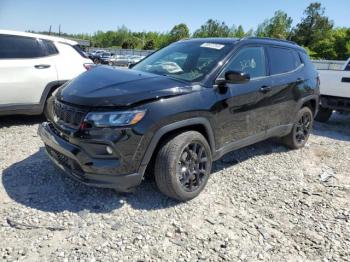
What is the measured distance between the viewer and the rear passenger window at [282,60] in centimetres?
477

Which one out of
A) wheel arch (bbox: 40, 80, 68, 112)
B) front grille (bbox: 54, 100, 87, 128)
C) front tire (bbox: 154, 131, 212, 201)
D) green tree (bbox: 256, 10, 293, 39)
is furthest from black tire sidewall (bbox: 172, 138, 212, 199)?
green tree (bbox: 256, 10, 293, 39)

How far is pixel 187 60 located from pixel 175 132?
1120 millimetres

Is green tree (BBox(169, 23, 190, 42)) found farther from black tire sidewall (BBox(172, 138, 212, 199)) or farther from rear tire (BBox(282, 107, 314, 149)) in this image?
black tire sidewall (BBox(172, 138, 212, 199))

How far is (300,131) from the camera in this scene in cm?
569

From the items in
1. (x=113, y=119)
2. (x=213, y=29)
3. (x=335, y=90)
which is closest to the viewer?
(x=113, y=119)

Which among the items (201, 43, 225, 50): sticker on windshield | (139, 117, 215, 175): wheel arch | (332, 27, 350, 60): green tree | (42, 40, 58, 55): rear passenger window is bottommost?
(139, 117, 215, 175): wheel arch

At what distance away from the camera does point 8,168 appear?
13.7 ft

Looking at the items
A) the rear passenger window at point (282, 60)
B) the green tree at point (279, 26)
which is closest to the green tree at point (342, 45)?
the green tree at point (279, 26)

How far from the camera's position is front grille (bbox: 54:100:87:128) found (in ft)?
10.4

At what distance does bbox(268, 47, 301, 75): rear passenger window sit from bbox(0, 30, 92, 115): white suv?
3.51 meters

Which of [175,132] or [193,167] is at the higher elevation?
[175,132]

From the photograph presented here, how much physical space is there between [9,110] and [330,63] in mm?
15999

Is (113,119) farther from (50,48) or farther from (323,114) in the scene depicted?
(323,114)

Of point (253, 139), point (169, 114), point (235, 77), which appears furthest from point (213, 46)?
point (169, 114)
